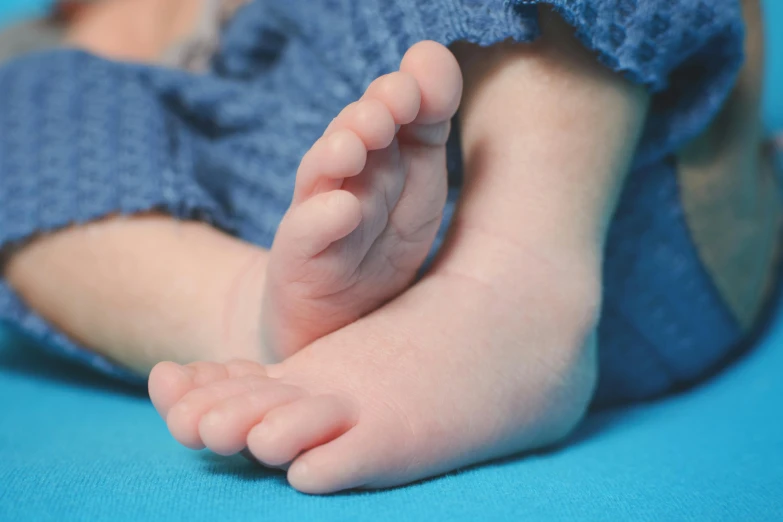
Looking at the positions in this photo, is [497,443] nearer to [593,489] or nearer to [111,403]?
[593,489]

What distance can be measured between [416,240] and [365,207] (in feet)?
0.21

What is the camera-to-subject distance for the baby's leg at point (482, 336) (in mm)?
431

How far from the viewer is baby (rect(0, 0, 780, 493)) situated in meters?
0.45

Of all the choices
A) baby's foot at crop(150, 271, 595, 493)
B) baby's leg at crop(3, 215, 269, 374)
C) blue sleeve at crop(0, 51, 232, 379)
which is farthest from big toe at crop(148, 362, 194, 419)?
blue sleeve at crop(0, 51, 232, 379)

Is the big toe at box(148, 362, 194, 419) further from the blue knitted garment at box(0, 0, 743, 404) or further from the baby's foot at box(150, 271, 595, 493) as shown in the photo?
the blue knitted garment at box(0, 0, 743, 404)

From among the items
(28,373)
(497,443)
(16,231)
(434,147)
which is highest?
(434,147)

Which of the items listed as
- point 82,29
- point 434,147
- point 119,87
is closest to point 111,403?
point 119,87

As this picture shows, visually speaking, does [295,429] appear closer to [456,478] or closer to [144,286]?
[456,478]

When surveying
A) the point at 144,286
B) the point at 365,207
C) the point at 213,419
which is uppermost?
the point at 365,207

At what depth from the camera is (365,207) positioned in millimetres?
464

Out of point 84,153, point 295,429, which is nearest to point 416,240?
point 295,429

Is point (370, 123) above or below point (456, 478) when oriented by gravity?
above

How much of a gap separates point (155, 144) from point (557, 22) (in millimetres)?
371

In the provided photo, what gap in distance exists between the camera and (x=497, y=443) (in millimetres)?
A: 500
